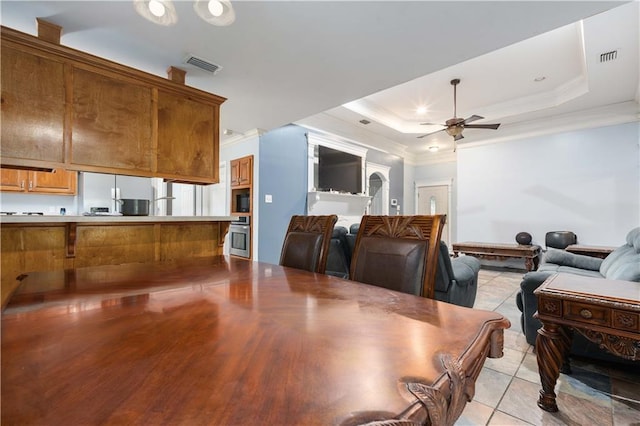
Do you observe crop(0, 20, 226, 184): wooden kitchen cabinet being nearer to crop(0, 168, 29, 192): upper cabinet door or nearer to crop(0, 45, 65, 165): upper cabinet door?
crop(0, 45, 65, 165): upper cabinet door

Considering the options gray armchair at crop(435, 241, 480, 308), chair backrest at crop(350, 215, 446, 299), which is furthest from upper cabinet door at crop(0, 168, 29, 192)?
gray armchair at crop(435, 241, 480, 308)

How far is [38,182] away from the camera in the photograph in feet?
12.9

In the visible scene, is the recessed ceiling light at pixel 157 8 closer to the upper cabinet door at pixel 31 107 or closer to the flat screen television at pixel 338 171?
the upper cabinet door at pixel 31 107

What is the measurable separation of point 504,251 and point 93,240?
232 inches

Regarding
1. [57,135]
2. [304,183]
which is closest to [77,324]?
[57,135]

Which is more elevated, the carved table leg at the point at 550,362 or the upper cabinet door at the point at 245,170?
the upper cabinet door at the point at 245,170

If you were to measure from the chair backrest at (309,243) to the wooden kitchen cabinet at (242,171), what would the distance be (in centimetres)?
289

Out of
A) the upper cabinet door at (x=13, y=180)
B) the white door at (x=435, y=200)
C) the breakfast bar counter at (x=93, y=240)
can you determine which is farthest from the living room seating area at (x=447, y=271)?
the white door at (x=435, y=200)

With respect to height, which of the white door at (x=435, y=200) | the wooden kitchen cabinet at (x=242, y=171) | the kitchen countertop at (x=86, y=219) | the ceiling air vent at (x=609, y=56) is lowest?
the kitchen countertop at (x=86, y=219)

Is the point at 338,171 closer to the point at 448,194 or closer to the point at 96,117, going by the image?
the point at 448,194

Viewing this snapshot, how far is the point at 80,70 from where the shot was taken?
215 centimetres

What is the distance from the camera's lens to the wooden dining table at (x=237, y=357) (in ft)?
1.29

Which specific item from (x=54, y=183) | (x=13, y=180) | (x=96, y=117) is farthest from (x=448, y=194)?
(x=13, y=180)

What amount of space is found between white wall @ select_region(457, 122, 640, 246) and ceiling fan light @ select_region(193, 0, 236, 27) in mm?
6054
